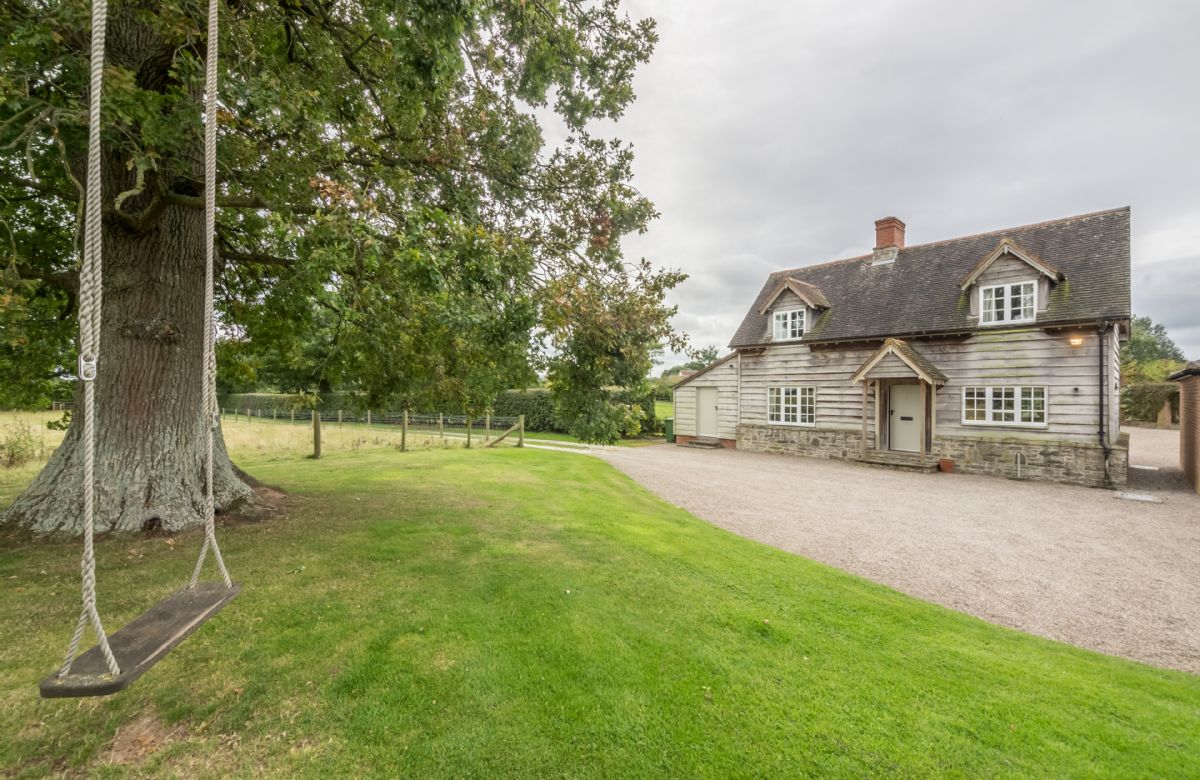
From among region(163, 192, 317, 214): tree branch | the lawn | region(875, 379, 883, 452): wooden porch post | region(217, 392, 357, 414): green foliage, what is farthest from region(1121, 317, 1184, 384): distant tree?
region(217, 392, 357, 414): green foliage

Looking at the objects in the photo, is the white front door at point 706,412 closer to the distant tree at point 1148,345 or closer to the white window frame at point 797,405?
the white window frame at point 797,405

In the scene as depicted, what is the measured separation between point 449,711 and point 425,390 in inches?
266

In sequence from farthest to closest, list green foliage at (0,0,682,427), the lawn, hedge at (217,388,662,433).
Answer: hedge at (217,388,662,433), green foliage at (0,0,682,427), the lawn

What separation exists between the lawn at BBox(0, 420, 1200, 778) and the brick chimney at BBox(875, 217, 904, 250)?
18.6m

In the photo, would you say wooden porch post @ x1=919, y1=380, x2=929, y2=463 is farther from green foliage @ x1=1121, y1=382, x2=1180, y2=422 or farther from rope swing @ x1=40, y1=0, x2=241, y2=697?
green foliage @ x1=1121, y1=382, x2=1180, y2=422

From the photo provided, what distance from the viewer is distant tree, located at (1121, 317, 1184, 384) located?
37000mm

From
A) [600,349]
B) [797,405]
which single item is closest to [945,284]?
[797,405]

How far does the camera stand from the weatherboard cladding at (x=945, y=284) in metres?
14.0

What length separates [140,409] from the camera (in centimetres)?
615

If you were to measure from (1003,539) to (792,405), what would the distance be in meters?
11.5

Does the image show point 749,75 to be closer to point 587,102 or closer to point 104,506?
point 587,102

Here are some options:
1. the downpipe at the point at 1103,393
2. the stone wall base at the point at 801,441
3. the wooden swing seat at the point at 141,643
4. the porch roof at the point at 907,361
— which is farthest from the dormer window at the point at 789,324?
the wooden swing seat at the point at 141,643

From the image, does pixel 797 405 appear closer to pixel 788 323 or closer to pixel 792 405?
pixel 792 405

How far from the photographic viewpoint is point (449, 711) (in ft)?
10.5
